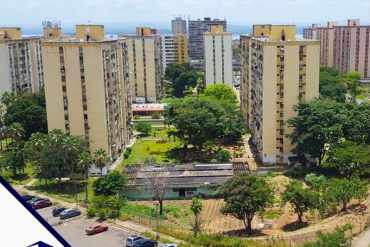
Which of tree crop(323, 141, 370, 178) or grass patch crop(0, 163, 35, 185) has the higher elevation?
tree crop(323, 141, 370, 178)

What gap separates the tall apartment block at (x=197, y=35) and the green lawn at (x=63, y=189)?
129m

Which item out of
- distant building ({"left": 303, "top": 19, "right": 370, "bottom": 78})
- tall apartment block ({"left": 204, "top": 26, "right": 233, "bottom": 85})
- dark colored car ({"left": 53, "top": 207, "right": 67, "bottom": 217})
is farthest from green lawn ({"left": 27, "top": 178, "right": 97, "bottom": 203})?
distant building ({"left": 303, "top": 19, "right": 370, "bottom": 78})

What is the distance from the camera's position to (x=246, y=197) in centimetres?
3628

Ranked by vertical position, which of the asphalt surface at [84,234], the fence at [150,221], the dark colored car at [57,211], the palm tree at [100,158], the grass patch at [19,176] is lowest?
the asphalt surface at [84,234]

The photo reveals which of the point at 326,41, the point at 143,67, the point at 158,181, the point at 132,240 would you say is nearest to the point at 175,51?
the point at 326,41

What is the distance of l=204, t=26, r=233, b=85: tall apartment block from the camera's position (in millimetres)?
101250

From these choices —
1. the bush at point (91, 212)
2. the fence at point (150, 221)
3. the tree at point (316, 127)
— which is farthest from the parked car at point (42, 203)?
the tree at point (316, 127)

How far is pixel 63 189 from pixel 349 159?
2816 centimetres

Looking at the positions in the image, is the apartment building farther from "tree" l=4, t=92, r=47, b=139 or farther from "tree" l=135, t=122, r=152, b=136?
"tree" l=4, t=92, r=47, b=139

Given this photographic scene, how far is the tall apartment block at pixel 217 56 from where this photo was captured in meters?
101

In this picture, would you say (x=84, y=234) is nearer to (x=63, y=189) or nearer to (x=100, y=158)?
(x=100, y=158)

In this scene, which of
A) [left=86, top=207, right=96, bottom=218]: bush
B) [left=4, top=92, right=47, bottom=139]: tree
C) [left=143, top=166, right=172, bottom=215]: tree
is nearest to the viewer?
[left=86, top=207, right=96, bottom=218]: bush

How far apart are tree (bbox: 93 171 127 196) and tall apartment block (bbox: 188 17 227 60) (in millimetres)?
132562

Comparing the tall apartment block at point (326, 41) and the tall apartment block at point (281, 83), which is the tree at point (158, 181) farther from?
the tall apartment block at point (326, 41)
